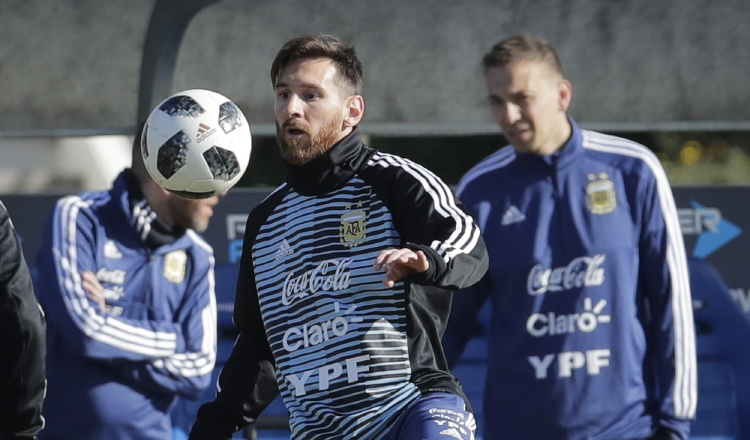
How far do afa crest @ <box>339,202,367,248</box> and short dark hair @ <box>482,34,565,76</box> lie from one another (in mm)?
1595

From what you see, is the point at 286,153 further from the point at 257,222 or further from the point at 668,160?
the point at 668,160

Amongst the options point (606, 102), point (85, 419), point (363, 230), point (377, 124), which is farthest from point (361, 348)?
point (606, 102)

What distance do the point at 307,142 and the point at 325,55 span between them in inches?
12.3

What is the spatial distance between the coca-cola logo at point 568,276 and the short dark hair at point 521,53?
34.0 inches

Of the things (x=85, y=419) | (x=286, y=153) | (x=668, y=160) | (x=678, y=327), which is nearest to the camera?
(x=286, y=153)

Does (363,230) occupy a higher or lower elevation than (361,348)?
higher

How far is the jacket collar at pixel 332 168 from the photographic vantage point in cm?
409

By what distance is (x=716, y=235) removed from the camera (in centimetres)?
729

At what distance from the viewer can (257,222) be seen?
4305mm

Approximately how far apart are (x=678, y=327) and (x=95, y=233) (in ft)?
9.10

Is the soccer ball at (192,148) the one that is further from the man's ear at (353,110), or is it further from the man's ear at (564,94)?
the man's ear at (564,94)

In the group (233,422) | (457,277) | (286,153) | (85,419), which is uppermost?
(286,153)

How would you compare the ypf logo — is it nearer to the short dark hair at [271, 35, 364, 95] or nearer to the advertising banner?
the advertising banner

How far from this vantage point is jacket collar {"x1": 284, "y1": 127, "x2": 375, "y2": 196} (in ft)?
13.4
